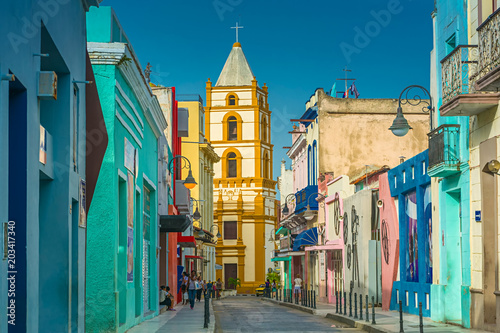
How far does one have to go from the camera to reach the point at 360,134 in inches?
1697

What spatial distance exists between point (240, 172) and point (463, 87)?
213 ft

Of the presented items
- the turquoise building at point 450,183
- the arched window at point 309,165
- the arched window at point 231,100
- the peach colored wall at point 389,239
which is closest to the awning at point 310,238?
the arched window at point 309,165

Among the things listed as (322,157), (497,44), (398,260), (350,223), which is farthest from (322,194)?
(497,44)

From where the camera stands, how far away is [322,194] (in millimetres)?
42281

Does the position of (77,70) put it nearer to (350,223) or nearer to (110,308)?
(110,308)

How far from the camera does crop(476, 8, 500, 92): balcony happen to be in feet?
48.6

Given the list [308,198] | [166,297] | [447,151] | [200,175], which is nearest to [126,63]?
[447,151]

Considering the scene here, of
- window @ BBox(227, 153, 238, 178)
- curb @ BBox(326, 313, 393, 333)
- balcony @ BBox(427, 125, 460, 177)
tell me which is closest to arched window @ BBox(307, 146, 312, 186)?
curb @ BBox(326, 313, 393, 333)

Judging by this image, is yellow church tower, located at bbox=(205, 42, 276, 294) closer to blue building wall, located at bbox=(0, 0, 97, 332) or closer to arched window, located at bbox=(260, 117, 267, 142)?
arched window, located at bbox=(260, 117, 267, 142)

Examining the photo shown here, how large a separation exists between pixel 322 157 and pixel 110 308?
90.0 feet

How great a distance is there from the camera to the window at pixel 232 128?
3174 inches

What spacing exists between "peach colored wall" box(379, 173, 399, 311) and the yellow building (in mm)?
25737

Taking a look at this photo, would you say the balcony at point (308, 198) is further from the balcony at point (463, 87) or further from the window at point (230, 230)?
the window at point (230, 230)

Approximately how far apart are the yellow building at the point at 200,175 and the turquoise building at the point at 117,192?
105 feet
